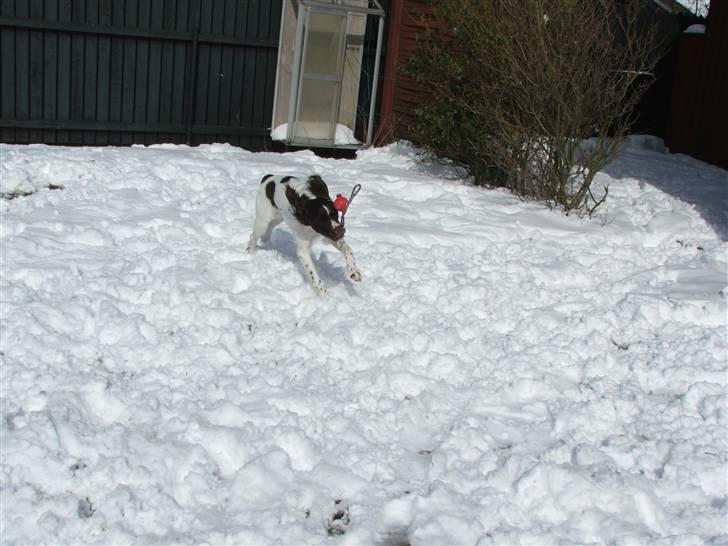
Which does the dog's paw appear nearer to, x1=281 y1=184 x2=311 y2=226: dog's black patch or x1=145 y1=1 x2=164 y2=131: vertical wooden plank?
x1=281 y1=184 x2=311 y2=226: dog's black patch

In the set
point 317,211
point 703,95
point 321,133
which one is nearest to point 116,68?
point 321,133

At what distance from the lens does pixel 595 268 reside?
786 cm

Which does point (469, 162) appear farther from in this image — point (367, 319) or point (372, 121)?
point (367, 319)

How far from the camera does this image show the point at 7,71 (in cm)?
1058

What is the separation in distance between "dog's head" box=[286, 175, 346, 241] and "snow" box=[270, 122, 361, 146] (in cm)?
548

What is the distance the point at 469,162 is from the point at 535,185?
106 centimetres

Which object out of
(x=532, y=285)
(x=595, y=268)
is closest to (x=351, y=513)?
(x=532, y=285)

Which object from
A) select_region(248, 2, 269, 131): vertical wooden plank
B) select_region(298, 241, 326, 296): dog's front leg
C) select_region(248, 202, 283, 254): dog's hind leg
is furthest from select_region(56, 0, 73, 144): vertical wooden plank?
select_region(298, 241, 326, 296): dog's front leg

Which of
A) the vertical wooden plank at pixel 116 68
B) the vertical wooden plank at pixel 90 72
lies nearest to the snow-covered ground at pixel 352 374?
the vertical wooden plank at pixel 90 72

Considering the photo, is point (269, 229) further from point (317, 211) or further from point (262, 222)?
point (317, 211)

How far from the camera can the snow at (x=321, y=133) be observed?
39.6ft

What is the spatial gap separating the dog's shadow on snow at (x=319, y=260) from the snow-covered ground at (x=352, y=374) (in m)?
0.04

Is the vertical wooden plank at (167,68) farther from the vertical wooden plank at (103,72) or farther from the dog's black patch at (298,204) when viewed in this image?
the dog's black patch at (298,204)

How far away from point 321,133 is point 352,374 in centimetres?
689
